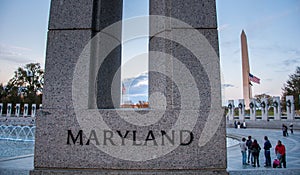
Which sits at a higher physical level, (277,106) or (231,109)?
(277,106)

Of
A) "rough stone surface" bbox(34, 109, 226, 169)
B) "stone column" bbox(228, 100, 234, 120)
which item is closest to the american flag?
"stone column" bbox(228, 100, 234, 120)

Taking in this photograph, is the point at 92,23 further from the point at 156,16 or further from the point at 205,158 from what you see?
the point at 205,158

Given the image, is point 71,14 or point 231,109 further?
point 231,109

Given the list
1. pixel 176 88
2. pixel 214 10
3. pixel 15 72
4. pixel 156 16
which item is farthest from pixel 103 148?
pixel 15 72

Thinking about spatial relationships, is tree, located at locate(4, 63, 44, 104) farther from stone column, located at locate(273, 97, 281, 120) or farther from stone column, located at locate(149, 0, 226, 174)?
stone column, located at locate(149, 0, 226, 174)

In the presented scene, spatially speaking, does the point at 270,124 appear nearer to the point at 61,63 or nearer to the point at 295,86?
the point at 295,86

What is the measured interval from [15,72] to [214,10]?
8030 cm

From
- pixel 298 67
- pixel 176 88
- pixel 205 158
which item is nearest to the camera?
pixel 205 158

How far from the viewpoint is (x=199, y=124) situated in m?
3.56

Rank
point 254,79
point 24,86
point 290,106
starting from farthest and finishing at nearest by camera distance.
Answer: point 24,86 < point 254,79 < point 290,106

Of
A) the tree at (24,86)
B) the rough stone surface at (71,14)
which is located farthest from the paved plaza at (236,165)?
the tree at (24,86)

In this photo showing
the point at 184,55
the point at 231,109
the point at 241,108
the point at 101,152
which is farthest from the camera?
the point at 231,109

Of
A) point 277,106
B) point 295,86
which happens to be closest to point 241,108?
point 277,106

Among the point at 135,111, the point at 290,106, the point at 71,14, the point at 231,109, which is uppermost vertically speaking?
the point at 71,14
